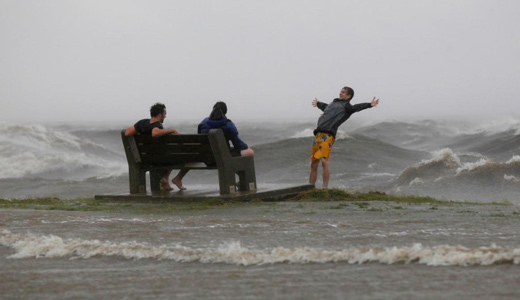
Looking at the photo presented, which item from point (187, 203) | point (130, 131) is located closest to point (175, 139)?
point (130, 131)

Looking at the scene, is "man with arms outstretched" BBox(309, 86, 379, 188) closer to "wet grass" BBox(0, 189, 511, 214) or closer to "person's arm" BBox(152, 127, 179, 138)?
"wet grass" BBox(0, 189, 511, 214)

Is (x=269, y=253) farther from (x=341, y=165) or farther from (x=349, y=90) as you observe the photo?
(x=341, y=165)

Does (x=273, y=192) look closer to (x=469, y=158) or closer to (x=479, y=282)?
(x=479, y=282)

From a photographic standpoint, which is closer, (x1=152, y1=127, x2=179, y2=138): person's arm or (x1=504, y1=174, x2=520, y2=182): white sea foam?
(x1=152, y1=127, x2=179, y2=138): person's arm

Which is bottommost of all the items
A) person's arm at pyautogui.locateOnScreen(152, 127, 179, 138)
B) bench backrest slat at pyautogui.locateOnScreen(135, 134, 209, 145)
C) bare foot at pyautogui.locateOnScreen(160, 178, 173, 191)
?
bare foot at pyautogui.locateOnScreen(160, 178, 173, 191)

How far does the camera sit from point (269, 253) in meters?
5.67

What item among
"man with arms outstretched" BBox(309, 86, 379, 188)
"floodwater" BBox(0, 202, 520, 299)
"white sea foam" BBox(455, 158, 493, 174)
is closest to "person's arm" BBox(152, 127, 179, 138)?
"man with arms outstretched" BBox(309, 86, 379, 188)

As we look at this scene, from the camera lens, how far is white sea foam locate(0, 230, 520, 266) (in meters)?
5.20

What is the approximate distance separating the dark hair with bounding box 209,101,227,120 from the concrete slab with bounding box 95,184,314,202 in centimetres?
98

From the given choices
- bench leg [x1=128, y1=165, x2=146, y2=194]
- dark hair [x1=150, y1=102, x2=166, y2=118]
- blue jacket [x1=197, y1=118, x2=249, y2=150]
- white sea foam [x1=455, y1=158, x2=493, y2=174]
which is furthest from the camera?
white sea foam [x1=455, y1=158, x2=493, y2=174]

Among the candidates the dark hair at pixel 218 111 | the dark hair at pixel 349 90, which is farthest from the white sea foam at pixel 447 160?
the dark hair at pixel 218 111

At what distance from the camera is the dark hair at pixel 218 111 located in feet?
35.4

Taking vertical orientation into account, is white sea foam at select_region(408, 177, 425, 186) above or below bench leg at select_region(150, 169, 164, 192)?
below

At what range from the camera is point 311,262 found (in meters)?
5.37
